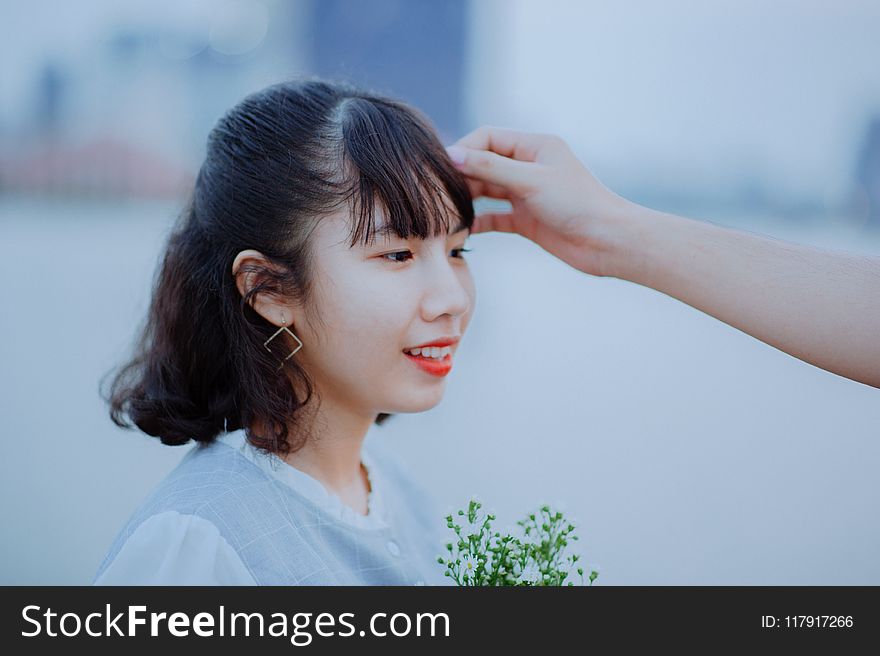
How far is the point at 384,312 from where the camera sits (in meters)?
1.34

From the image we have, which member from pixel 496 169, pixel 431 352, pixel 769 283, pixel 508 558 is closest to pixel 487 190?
pixel 496 169

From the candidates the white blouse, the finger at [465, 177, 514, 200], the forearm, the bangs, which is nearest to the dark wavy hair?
the bangs

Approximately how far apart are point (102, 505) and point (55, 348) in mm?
1630

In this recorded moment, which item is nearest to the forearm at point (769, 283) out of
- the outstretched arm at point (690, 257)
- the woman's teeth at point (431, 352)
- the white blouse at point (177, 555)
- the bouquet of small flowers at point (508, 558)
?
the outstretched arm at point (690, 257)

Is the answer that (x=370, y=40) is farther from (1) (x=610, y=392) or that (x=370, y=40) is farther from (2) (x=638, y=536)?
(2) (x=638, y=536)

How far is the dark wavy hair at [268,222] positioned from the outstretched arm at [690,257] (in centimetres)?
16

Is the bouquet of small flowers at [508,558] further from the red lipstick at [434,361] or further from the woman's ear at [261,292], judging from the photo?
the woman's ear at [261,292]

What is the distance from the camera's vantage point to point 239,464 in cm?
135

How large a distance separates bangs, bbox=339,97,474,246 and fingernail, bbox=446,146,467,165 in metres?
0.05

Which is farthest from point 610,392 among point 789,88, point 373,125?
point 373,125

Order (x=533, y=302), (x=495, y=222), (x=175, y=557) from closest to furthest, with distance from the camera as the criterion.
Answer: (x=175, y=557) < (x=495, y=222) < (x=533, y=302)

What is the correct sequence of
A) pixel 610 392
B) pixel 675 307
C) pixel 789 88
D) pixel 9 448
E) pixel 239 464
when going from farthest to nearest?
pixel 675 307
pixel 789 88
pixel 610 392
pixel 9 448
pixel 239 464

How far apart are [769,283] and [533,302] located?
4.73 metres

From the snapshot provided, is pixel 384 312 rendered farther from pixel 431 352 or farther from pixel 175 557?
pixel 175 557
